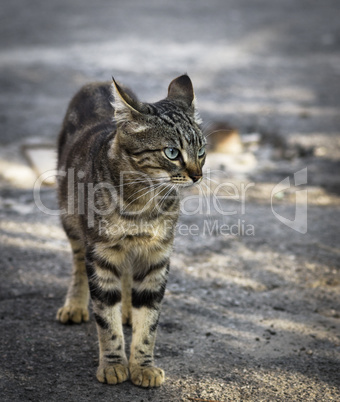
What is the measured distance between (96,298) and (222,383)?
90 cm

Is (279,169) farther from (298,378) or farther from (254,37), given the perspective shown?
(254,37)

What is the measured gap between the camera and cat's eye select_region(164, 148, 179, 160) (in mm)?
3387

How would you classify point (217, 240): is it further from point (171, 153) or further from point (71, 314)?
point (171, 153)

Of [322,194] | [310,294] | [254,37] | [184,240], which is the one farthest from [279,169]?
[254,37]

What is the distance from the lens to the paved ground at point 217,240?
360 cm

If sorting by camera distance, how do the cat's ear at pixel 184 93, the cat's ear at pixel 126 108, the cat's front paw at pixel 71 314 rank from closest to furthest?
the cat's ear at pixel 126 108
the cat's ear at pixel 184 93
the cat's front paw at pixel 71 314

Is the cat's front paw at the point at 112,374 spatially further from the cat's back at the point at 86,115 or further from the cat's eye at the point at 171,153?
the cat's back at the point at 86,115

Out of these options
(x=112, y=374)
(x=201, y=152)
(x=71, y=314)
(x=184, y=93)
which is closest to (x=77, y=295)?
(x=71, y=314)

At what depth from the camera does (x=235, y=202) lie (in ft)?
20.5

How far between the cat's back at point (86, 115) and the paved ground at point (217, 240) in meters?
1.10


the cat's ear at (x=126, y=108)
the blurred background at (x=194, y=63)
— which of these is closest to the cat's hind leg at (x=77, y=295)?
the cat's ear at (x=126, y=108)

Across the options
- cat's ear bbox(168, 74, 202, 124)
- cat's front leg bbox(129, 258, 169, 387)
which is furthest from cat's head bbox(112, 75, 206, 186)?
cat's front leg bbox(129, 258, 169, 387)

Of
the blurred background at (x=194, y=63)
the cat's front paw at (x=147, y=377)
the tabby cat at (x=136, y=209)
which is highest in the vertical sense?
the blurred background at (x=194, y=63)

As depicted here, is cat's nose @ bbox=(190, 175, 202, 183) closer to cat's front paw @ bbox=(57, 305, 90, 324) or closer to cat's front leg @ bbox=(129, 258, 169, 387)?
cat's front leg @ bbox=(129, 258, 169, 387)
